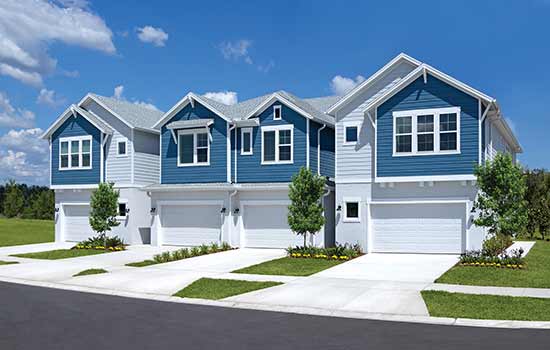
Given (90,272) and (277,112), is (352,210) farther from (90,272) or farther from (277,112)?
(90,272)

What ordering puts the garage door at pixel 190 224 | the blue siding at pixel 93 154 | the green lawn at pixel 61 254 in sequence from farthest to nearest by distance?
the blue siding at pixel 93 154, the garage door at pixel 190 224, the green lawn at pixel 61 254

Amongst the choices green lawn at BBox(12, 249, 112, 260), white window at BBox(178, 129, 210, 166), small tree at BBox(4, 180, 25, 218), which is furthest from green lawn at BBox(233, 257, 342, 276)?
small tree at BBox(4, 180, 25, 218)

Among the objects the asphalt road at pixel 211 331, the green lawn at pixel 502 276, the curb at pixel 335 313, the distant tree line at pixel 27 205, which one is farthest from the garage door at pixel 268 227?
the distant tree line at pixel 27 205

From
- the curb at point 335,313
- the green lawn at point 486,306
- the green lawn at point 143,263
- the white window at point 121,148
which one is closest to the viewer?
the curb at point 335,313

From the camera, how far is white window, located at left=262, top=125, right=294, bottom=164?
2533cm

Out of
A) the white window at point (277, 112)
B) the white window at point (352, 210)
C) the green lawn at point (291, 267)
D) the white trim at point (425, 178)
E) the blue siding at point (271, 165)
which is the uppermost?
the white window at point (277, 112)

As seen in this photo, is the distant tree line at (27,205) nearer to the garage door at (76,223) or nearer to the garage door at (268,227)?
the garage door at (76,223)

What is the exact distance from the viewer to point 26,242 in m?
31.8

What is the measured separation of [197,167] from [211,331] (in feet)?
57.6

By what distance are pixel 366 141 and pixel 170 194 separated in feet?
33.5

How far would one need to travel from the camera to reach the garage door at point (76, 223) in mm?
30453

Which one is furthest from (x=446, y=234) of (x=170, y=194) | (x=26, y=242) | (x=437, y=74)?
(x=26, y=242)

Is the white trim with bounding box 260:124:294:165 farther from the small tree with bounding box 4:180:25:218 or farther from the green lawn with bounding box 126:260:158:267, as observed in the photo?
the small tree with bounding box 4:180:25:218

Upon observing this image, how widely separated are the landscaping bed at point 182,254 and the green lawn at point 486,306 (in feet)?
36.4
